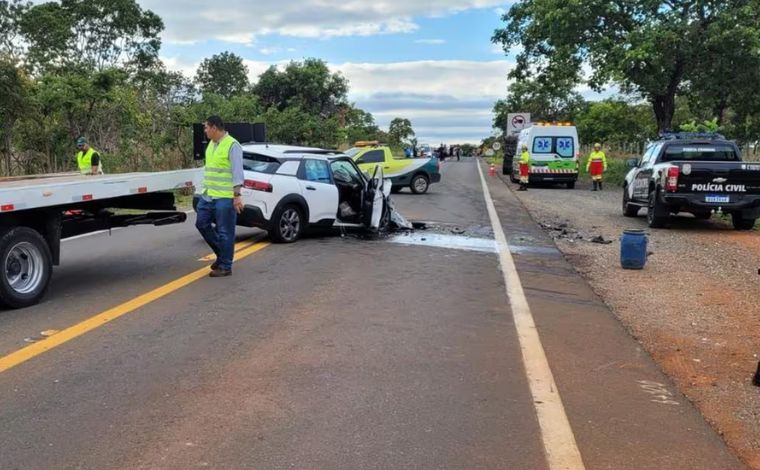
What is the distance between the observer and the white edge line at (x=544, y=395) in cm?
377

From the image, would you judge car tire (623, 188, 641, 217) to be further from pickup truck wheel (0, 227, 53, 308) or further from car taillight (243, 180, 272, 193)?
pickup truck wheel (0, 227, 53, 308)

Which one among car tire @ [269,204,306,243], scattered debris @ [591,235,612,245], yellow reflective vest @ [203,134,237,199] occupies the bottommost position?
scattered debris @ [591,235,612,245]

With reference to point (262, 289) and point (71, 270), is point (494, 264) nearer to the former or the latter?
point (262, 289)

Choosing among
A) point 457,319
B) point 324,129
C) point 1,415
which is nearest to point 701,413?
point 457,319

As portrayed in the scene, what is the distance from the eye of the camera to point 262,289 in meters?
7.75

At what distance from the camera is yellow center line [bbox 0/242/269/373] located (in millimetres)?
5180

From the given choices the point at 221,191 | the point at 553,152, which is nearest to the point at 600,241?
the point at 221,191

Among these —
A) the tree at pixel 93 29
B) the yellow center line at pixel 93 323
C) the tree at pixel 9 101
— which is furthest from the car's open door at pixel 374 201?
the tree at pixel 93 29

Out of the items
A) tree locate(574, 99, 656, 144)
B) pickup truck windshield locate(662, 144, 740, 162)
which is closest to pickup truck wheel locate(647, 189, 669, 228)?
pickup truck windshield locate(662, 144, 740, 162)

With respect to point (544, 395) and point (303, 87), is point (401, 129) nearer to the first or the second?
point (303, 87)

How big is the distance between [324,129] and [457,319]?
1324 inches

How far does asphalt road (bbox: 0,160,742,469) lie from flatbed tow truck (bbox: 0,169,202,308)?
271mm

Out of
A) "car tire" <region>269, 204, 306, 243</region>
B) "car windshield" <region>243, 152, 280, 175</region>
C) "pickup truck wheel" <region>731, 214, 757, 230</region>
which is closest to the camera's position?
"car tire" <region>269, 204, 306, 243</region>

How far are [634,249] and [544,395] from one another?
18.3 ft
